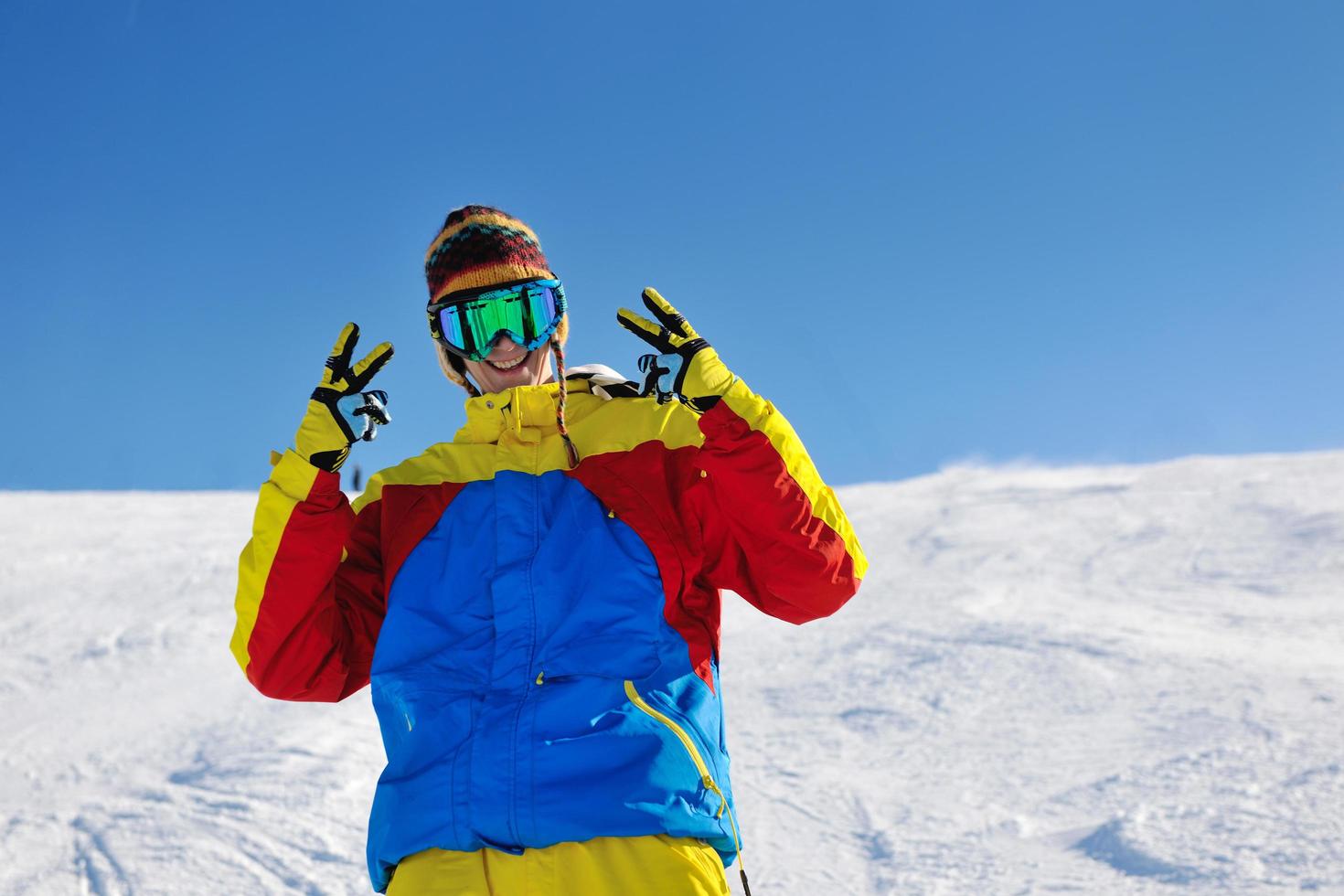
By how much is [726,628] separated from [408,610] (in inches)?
210

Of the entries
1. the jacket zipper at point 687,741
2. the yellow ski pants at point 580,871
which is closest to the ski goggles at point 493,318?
the jacket zipper at point 687,741

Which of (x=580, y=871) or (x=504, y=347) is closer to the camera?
(x=580, y=871)

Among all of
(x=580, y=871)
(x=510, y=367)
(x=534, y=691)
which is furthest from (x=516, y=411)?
(x=580, y=871)

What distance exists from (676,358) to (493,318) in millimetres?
439

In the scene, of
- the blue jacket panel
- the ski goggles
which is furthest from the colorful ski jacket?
the ski goggles

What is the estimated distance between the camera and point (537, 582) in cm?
209

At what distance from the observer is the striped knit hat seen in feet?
8.07

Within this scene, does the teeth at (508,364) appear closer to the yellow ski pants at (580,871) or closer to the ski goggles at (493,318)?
the ski goggles at (493,318)

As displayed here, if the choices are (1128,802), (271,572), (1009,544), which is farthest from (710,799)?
(1009,544)

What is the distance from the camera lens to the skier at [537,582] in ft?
6.20

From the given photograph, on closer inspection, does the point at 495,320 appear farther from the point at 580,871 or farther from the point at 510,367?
the point at 580,871

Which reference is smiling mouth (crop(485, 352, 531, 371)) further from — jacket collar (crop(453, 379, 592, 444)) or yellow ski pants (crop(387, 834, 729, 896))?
yellow ski pants (crop(387, 834, 729, 896))

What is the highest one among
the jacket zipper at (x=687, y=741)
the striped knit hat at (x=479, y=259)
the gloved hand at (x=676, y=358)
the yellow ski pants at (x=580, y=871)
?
the striped knit hat at (x=479, y=259)

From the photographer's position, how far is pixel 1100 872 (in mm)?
3480
